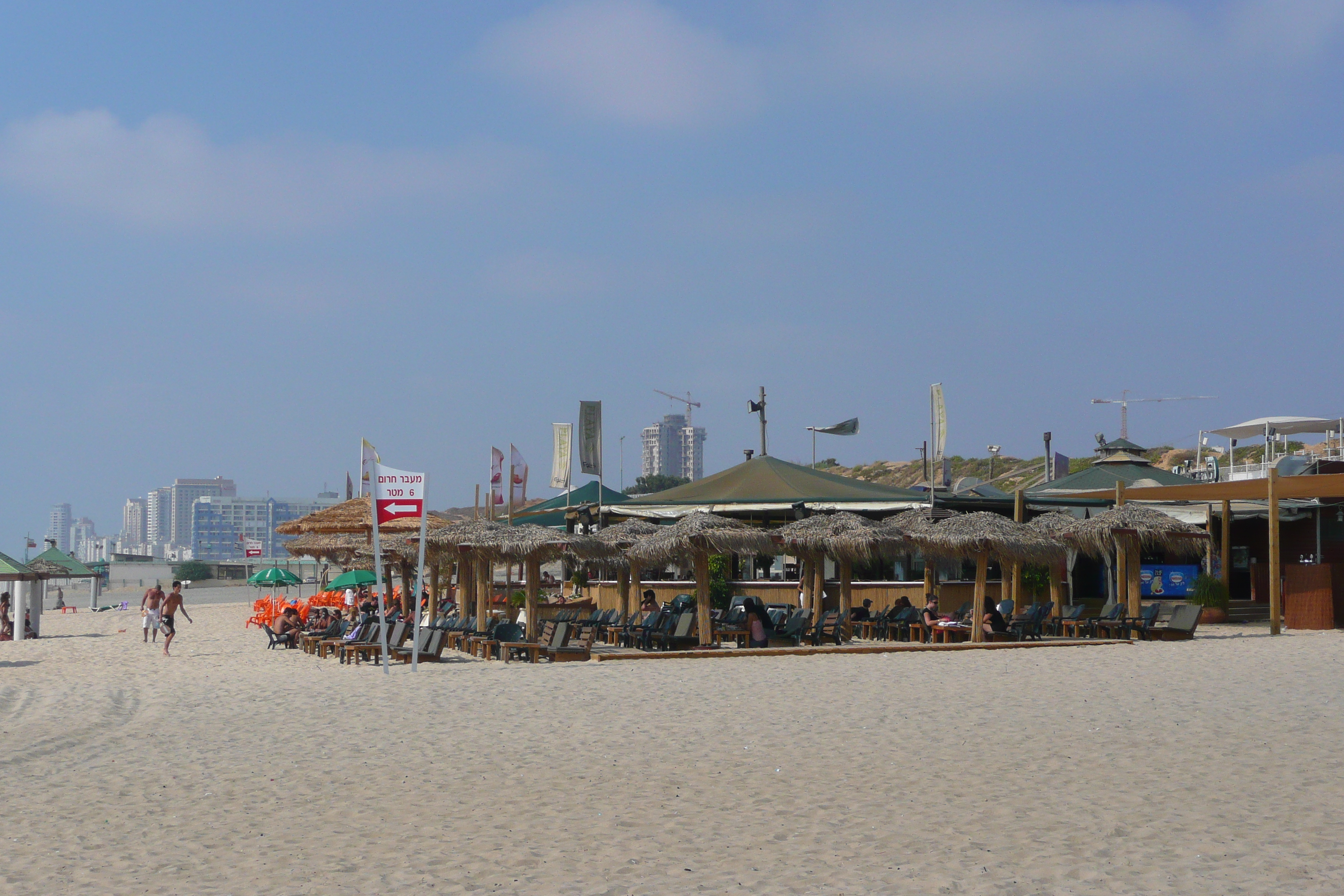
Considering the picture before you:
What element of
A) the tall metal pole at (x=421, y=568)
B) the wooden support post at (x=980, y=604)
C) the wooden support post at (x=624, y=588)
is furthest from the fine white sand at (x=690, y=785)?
the wooden support post at (x=624, y=588)

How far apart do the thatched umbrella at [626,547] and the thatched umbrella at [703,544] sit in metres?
0.67

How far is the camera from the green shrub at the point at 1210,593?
2414 centimetres

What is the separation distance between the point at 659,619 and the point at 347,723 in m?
8.85

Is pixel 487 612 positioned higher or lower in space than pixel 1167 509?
lower

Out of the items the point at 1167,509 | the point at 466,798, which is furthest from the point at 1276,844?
the point at 1167,509

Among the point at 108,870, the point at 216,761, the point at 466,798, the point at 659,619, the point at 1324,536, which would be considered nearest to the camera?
the point at 108,870

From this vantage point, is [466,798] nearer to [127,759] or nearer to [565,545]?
[127,759]

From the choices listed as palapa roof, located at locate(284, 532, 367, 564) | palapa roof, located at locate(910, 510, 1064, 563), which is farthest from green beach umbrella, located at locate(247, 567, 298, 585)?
palapa roof, located at locate(910, 510, 1064, 563)

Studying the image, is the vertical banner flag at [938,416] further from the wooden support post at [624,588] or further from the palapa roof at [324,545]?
the palapa roof at [324,545]

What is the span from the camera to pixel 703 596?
60.2 feet

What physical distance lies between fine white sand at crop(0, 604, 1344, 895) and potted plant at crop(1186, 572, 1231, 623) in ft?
33.3

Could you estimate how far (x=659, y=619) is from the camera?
62.9ft

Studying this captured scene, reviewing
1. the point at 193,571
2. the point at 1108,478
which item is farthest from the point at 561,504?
the point at 193,571

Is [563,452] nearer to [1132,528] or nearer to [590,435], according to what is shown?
[590,435]
